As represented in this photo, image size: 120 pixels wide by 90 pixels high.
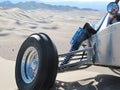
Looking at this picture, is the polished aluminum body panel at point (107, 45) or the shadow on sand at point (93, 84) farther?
the shadow on sand at point (93, 84)

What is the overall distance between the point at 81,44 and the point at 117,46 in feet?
4.19

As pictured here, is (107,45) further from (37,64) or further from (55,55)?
(37,64)

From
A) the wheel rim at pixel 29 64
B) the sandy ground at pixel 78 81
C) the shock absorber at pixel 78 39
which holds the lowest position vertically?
the sandy ground at pixel 78 81

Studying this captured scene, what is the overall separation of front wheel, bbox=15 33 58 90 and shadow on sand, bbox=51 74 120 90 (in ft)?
1.14

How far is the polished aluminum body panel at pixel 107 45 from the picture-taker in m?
5.66

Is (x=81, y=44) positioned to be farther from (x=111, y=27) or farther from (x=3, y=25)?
(x=3, y=25)

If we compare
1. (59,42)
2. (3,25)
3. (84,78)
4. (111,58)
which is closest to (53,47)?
(111,58)

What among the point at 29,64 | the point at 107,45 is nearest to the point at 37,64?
the point at 29,64

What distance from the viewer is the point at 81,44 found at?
684cm

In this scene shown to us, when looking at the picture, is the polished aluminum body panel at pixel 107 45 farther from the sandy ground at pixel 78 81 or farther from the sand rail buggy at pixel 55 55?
the sandy ground at pixel 78 81

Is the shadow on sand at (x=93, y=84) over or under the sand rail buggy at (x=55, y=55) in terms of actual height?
under

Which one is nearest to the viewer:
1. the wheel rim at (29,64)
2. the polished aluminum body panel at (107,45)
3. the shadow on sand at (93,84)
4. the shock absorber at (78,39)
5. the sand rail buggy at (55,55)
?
the polished aluminum body panel at (107,45)

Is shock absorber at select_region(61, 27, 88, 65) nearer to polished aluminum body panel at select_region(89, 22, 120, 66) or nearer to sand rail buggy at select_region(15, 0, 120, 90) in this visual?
sand rail buggy at select_region(15, 0, 120, 90)

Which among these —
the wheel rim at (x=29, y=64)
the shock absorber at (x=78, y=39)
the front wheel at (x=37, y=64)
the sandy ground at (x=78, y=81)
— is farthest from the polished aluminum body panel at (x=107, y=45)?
the wheel rim at (x=29, y=64)
